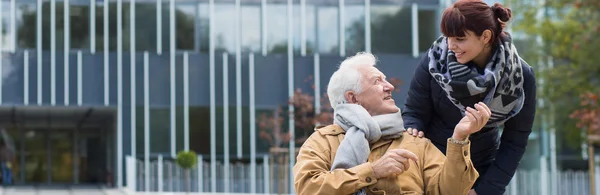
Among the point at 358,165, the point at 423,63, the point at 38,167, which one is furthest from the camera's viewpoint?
the point at 38,167

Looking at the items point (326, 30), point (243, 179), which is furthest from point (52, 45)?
point (326, 30)

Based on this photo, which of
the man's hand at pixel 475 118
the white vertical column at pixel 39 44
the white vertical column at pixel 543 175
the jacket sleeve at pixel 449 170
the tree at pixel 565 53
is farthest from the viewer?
the white vertical column at pixel 543 175

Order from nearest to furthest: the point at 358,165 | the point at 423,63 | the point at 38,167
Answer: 1. the point at 358,165
2. the point at 423,63
3. the point at 38,167

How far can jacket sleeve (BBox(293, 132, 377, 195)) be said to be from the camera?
4.21 m

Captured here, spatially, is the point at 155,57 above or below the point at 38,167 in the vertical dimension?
above

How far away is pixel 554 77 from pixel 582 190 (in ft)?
21.9

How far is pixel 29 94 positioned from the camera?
29906mm

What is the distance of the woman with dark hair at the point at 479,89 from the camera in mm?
4281

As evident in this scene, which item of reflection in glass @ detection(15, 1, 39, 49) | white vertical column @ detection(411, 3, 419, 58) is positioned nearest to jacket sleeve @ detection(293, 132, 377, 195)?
reflection in glass @ detection(15, 1, 39, 49)

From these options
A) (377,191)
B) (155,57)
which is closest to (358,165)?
(377,191)

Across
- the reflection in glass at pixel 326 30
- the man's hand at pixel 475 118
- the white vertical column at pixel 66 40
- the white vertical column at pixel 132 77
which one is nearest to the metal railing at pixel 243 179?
the white vertical column at pixel 132 77

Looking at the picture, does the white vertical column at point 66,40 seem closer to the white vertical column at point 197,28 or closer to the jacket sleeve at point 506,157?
the white vertical column at point 197,28

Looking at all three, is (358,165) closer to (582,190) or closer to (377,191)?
(377,191)

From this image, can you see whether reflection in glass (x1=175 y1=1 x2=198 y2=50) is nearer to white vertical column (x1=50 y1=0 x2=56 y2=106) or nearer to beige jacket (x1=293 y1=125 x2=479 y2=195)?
white vertical column (x1=50 y1=0 x2=56 y2=106)
